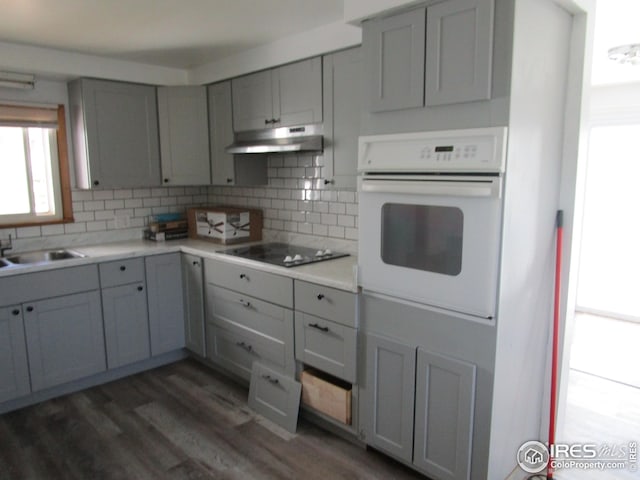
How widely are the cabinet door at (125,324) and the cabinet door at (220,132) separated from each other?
1018 millimetres

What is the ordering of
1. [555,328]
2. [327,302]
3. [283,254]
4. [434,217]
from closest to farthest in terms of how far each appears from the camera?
1. [434,217]
2. [555,328]
3. [327,302]
4. [283,254]

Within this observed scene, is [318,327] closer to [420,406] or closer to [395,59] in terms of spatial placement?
[420,406]

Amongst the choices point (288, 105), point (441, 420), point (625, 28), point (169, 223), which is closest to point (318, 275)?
point (441, 420)

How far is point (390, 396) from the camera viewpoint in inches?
88.4

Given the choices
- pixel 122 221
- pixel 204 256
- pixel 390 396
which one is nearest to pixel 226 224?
pixel 204 256

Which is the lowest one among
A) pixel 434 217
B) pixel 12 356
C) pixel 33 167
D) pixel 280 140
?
pixel 12 356

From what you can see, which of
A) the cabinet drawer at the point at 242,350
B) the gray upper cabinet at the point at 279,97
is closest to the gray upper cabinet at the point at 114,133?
the gray upper cabinet at the point at 279,97

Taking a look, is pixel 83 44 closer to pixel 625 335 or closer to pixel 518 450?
pixel 518 450

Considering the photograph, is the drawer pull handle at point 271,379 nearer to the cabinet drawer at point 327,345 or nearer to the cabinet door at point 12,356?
the cabinet drawer at point 327,345

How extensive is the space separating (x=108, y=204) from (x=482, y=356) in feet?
10.1

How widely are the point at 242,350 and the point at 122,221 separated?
1.58m

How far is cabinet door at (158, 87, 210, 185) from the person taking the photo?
3641mm

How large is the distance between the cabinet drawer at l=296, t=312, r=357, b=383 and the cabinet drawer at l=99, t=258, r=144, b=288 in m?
1.36

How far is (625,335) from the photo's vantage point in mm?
4145
